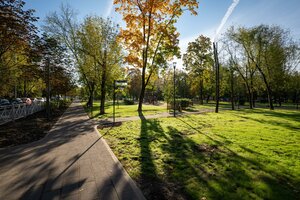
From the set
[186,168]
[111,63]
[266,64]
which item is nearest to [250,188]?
[186,168]

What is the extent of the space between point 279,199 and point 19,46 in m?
12.5

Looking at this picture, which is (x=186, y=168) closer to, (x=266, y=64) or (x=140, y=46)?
(x=140, y=46)

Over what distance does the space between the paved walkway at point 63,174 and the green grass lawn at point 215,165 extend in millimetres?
440

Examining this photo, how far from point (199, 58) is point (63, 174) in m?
35.7

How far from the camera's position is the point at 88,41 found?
60.1 feet

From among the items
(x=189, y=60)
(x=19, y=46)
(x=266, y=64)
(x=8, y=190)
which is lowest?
(x=8, y=190)

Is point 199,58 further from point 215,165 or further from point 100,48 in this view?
point 215,165

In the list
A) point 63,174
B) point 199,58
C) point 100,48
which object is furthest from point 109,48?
point 199,58

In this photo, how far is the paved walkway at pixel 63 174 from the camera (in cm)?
361

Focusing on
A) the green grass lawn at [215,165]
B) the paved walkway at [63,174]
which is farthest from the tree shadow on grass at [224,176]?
the paved walkway at [63,174]

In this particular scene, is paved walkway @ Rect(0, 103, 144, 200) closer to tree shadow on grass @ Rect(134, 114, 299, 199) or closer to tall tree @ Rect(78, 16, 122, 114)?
tree shadow on grass @ Rect(134, 114, 299, 199)

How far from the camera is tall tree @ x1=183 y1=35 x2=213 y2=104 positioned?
115ft

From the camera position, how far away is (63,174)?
14.8 feet

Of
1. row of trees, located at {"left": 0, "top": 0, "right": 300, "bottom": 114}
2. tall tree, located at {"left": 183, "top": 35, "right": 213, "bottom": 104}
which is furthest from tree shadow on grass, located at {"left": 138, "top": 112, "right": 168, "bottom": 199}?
tall tree, located at {"left": 183, "top": 35, "right": 213, "bottom": 104}
